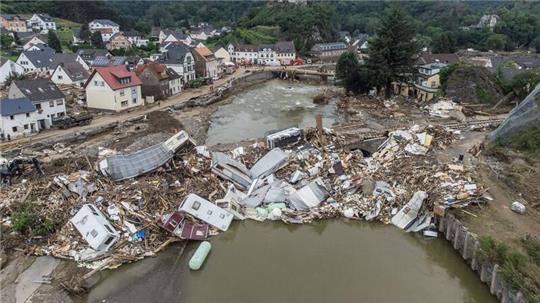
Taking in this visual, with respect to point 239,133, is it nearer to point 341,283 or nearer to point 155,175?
point 155,175

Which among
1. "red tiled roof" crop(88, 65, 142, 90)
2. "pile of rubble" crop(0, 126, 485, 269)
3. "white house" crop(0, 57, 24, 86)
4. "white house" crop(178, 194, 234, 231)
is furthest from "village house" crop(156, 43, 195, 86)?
"white house" crop(178, 194, 234, 231)

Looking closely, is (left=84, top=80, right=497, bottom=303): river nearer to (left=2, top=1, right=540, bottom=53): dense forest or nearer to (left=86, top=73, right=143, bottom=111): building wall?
(left=86, top=73, right=143, bottom=111): building wall

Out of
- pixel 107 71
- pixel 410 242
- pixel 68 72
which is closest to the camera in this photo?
pixel 410 242

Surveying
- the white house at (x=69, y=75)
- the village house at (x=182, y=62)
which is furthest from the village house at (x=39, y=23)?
the village house at (x=182, y=62)

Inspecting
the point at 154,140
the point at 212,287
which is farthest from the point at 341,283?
the point at 154,140

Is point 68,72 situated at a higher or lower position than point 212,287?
higher

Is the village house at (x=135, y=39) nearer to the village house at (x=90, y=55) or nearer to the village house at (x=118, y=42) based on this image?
the village house at (x=118, y=42)

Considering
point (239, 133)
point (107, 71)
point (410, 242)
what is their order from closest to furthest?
point (410, 242)
point (239, 133)
point (107, 71)
